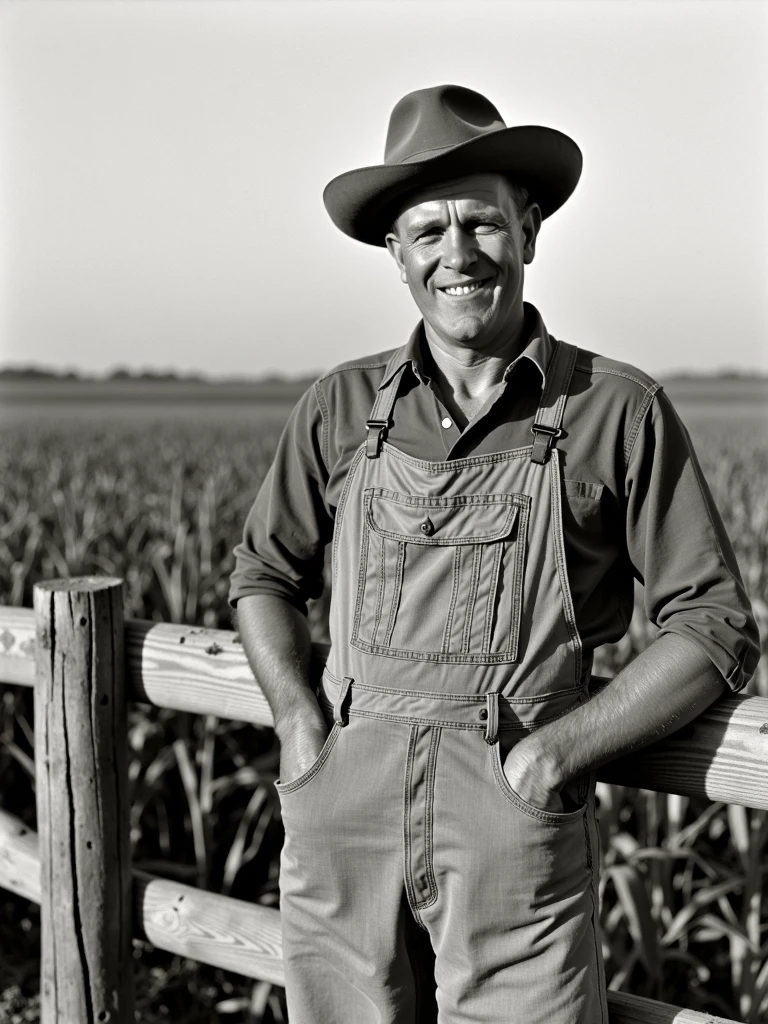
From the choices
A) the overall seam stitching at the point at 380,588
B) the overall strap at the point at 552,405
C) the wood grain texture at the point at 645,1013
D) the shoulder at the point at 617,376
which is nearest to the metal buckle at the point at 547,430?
the overall strap at the point at 552,405

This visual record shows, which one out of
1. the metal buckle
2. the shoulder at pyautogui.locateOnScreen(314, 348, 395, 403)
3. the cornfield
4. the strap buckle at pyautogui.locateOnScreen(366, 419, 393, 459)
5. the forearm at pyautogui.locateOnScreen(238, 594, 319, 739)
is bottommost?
the cornfield

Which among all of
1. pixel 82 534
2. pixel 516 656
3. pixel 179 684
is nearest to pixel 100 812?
pixel 179 684

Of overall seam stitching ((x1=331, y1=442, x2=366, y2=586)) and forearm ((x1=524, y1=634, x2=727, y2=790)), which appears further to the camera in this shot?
overall seam stitching ((x1=331, y1=442, x2=366, y2=586))

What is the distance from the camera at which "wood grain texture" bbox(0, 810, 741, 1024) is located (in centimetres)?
223

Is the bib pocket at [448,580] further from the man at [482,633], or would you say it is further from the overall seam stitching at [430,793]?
the overall seam stitching at [430,793]

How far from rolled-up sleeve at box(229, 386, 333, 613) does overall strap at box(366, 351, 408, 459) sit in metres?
0.14

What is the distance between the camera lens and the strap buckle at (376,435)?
1.82 m

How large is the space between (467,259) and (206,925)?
157cm

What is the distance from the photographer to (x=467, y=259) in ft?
5.76

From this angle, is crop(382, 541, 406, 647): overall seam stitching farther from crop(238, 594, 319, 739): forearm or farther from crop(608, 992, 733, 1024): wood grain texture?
crop(608, 992, 733, 1024): wood grain texture

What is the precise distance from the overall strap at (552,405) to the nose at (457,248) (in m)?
0.22

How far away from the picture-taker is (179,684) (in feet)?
7.60

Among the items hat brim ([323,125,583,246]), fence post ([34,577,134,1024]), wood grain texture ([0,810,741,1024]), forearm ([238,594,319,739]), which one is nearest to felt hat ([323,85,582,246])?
hat brim ([323,125,583,246])

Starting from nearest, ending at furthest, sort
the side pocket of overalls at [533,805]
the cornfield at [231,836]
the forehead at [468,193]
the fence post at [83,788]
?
the side pocket of overalls at [533,805] → the forehead at [468,193] → the fence post at [83,788] → the cornfield at [231,836]
